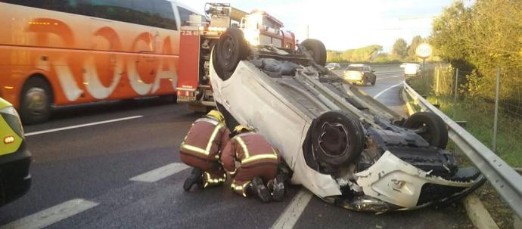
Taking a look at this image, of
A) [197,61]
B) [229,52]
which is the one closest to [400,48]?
[197,61]

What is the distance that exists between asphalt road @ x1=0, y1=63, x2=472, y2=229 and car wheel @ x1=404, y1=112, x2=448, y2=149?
0.83 meters

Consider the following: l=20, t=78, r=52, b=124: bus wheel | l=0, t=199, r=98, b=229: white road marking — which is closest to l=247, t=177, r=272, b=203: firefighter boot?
l=0, t=199, r=98, b=229: white road marking

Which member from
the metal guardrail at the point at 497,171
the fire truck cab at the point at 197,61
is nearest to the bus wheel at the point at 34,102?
the fire truck cab at the point at 197,61

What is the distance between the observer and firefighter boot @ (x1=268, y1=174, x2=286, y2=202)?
17.8 feet

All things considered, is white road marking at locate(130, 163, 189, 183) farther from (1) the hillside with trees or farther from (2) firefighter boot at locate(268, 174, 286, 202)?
(1) the hillside with trees

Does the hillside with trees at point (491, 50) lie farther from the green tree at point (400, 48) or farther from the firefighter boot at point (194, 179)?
the green tree at point (400, 48)

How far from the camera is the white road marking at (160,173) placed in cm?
630

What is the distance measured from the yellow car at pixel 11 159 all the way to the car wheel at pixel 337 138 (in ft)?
8.98

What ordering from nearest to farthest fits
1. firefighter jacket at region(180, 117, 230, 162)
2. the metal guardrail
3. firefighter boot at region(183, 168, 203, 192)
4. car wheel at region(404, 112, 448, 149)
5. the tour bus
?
the metal guardrail → firefighter jacket at region(180, 117, 230, 162) → firefighter boot at region(183, 168, 203, 192) → car wheel at region(404, 112, 448, 149) → the tour bus

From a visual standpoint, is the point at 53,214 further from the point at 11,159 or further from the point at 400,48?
the point at 400,48

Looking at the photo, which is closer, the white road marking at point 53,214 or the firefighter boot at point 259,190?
the white road marking at point 53,214

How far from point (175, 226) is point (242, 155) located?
112 cm

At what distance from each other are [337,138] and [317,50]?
477 cm

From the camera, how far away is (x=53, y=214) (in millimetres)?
4785
